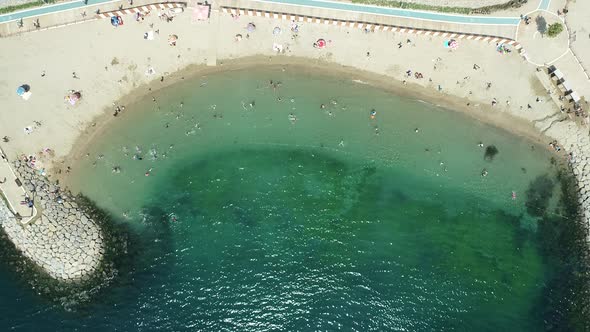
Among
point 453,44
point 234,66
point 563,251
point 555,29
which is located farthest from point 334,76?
point 563,251

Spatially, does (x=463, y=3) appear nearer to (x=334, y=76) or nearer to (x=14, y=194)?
(x=334, y=76)

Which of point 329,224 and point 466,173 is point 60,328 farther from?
point 466,173

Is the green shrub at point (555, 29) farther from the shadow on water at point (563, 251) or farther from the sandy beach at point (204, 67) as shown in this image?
the shadow on water at point (563, 251)

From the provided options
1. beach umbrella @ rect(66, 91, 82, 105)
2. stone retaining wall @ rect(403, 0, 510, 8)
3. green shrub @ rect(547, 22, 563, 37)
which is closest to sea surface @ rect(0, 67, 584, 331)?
beach umbrella @ rect(66, 91, 82, 105)

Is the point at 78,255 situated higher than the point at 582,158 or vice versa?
the point at 582,158

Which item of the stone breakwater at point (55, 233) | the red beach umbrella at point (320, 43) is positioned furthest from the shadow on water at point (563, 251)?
the stone breakwater at point (55, 233)

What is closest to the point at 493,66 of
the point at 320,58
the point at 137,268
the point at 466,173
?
the point at 466,173
